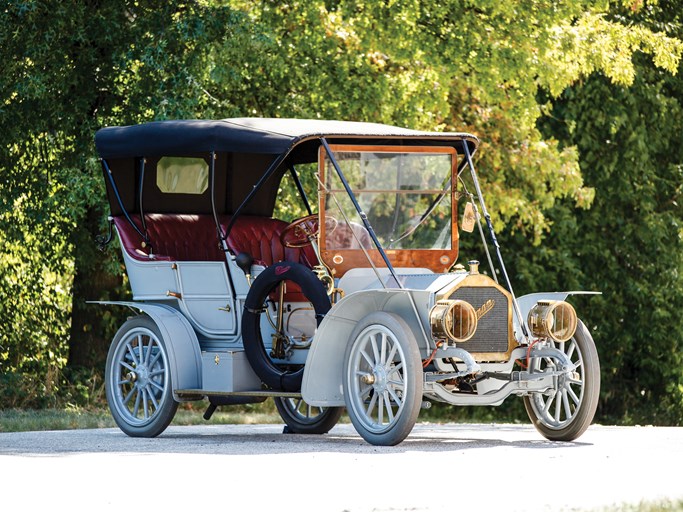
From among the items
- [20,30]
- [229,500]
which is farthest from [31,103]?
[229,500]

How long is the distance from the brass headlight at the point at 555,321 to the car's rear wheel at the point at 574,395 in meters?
0.17

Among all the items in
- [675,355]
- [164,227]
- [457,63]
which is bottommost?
[675,355]

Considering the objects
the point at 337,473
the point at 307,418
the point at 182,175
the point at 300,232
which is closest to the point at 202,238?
the point at 182,175

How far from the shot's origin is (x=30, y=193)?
17.6 metres

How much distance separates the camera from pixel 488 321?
35.3 ft

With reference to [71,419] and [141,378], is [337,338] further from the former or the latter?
[71,419]

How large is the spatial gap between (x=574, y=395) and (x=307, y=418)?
106 inches

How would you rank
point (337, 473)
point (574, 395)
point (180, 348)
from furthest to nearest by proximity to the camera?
point (180, 348)
point (574, 395)
point (337, 473)

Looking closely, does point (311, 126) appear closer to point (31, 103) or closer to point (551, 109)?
point (31, 103)

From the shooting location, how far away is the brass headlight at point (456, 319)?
10.3 m

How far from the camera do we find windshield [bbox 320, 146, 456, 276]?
457 inches

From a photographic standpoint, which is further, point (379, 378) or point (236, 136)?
point (236, 136)

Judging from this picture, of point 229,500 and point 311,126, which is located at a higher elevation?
point 311,126

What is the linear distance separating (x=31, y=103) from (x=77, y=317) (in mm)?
3209
